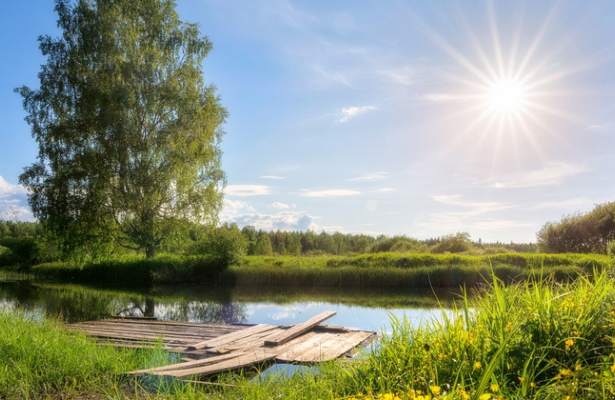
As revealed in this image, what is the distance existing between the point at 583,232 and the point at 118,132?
18573 mm

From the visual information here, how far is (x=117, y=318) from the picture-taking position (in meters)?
9.63

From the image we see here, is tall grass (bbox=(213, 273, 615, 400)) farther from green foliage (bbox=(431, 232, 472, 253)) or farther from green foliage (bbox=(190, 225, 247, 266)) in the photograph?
green foliage (bbox=(431, 232, 472, 253))

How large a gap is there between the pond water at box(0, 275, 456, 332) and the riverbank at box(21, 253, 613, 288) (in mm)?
622

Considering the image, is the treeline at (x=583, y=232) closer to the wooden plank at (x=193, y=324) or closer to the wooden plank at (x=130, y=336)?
the wooden plank at (x=193, y=324)

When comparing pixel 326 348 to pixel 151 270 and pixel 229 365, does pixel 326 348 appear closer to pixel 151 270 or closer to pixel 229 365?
pixel 229 365

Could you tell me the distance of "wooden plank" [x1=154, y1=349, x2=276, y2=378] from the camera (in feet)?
16.0

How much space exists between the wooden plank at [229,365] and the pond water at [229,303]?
3423 millimetres

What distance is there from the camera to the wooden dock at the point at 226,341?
18.5ft

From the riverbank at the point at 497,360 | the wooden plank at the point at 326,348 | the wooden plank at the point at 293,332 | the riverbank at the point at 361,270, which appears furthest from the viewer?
the riverbank at the point at 361,270

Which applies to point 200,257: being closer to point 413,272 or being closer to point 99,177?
point 99,177

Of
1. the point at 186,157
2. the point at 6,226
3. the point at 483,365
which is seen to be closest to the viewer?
the point at 483,365

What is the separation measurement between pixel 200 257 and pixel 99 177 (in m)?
4.99

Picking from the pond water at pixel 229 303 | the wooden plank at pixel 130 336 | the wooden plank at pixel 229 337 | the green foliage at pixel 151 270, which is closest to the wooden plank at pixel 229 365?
the wooden plank at pixel 229 337

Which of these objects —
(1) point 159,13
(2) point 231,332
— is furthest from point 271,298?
(1) point 159,13
